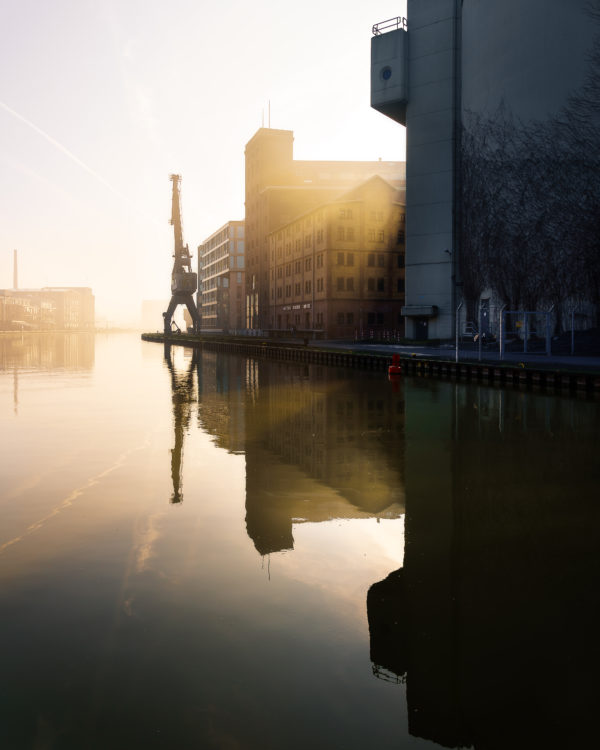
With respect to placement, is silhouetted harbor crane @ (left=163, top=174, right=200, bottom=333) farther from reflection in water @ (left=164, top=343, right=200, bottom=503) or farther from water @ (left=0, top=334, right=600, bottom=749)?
water @ (left=0, top=334, right=600, bottom=749)

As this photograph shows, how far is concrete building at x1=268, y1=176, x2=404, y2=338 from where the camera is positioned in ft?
274

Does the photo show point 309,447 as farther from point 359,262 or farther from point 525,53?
point 359,262

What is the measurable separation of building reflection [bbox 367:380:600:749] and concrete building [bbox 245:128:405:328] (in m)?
104

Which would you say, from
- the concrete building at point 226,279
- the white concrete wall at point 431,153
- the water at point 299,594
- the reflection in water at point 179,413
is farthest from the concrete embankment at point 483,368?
the concrete building at point 226,279

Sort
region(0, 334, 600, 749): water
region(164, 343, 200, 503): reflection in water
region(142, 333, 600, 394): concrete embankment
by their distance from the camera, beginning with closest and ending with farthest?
1. region(0, 334, 600, 749): water
2. region(164, 343, 200, 503): reflection in water
3. region(142, 333, 600, 394): concrete embankment

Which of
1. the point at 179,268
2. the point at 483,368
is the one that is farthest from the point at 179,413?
the point at 179,268

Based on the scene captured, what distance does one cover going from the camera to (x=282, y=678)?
5.25 meters

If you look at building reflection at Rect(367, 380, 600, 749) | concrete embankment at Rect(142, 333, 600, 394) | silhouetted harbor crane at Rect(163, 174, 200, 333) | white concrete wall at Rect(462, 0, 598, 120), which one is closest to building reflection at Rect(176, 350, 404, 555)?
building reflection at Rect(367, 380, 600, 749)

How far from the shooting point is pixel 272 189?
11769 cm

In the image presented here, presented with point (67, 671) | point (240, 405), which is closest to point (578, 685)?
point (67, 671)

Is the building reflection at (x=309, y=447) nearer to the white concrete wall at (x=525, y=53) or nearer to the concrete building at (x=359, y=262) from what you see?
the white concrete wall at (x=525, y=53)

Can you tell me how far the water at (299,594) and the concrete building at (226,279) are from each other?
12454 centimetres

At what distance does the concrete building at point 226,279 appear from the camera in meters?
149

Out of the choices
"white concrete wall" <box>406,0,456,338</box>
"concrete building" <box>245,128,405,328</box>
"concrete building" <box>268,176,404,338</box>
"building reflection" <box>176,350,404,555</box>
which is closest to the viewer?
"building reflection" <box>176,350,404,555</box>
